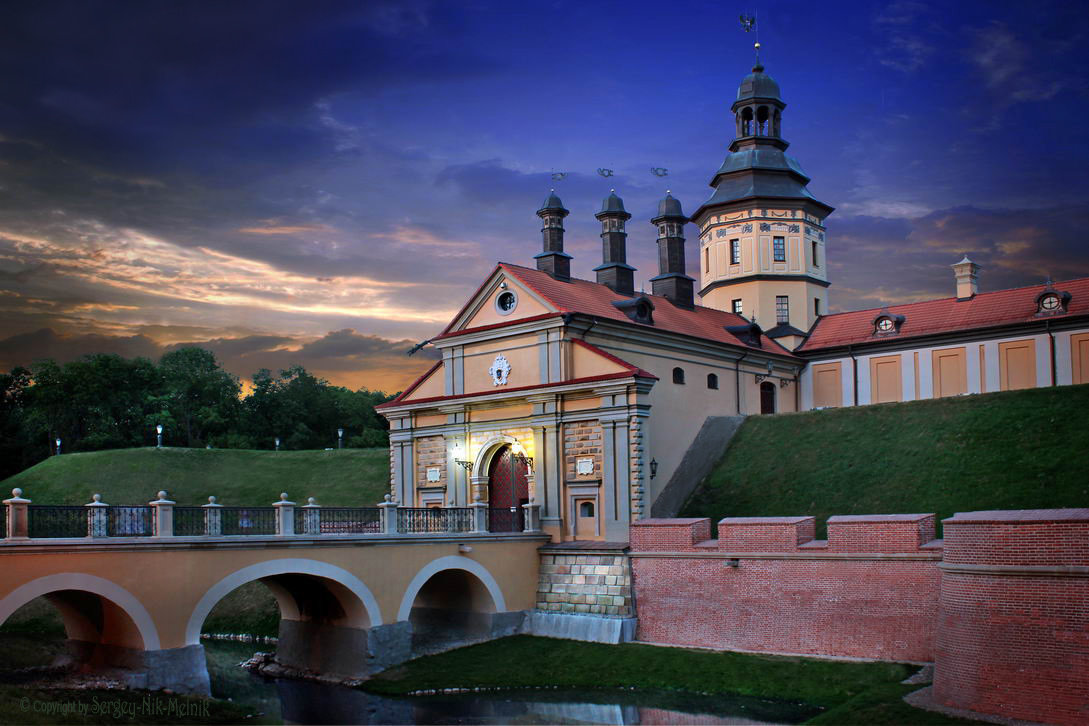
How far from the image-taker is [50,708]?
18188 millimetres

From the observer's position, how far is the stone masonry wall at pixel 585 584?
94.7ft

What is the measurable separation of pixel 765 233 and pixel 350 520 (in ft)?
88.5

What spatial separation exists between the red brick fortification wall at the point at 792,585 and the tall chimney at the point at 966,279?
853 inches

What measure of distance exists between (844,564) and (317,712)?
1336 centimetres

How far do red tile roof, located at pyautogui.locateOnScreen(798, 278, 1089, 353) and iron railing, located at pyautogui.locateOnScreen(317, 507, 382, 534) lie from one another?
2377cm

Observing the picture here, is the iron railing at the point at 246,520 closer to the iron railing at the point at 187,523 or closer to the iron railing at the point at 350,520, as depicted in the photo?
the iron railing at the point at 187,523

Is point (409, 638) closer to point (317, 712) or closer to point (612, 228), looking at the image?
point (317, 712)

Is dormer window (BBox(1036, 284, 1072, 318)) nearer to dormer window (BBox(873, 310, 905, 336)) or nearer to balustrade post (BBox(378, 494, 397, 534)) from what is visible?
dormer window (BBox(873, 310, 905, 336))

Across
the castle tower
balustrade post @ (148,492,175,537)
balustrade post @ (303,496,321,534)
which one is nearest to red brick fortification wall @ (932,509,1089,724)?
balustrade post @ (303,496,321,534)

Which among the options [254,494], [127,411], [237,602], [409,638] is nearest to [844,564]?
[409,638]

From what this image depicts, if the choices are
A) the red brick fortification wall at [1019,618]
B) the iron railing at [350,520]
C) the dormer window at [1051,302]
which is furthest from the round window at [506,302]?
the dormer window at [1051,302]

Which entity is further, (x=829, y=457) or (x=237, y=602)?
(x=237, y=602)

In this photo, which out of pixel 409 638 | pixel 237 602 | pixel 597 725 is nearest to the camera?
pixel 597 725

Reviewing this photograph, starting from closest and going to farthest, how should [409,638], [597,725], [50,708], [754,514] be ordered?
[50,708] → [597,725] → [409,638] → [754,514]
